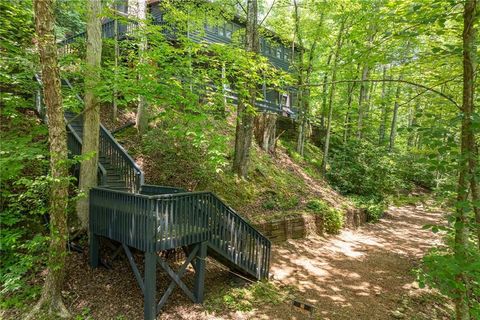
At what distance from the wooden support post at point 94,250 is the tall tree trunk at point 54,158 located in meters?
1.24

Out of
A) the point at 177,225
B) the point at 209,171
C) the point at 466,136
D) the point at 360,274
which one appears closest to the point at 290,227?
the point at 360,274

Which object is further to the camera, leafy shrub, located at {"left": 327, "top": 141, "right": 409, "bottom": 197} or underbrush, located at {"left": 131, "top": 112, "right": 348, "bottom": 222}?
leafy shrub, located at {"left": 327, "top": 141, "right": 409, "bottom": 197}

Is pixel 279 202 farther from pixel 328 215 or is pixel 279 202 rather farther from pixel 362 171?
pixel 362 171

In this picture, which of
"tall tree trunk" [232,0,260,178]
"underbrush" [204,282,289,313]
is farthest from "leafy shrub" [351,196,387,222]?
"underbrush" [204,282,289,313]

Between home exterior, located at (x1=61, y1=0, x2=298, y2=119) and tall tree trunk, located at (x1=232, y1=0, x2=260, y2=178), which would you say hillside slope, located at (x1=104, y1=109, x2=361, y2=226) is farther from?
home exterior, located at (x1=61, y1=0, x2=298, y2=119)

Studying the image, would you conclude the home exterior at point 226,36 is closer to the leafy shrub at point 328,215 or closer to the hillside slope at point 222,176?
the hillside slope at point 222,176

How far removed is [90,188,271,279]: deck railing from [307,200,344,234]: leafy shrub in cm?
481

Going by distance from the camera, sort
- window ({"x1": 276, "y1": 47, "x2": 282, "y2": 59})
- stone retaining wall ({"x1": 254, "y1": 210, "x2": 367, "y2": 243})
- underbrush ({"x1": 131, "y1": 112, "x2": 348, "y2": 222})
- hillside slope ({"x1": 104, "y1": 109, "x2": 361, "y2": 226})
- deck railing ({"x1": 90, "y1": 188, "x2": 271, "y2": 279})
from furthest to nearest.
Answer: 1. window ({"x1": 276, "y1": 47, "x2": 282, "y2": 59})
2. hillside slope ({"x1": 104, "y1": 109, "x2": 361, "y2": 226})
3. stone retaining wall ({"x1": 254, "y1": 210, "x2": 367, "y2": 243})
4. underbrush ({"x1": 131, "y1": 112, "x2": 348, "y2": 222})
5. deck railing ({"x1": 90, "y1": 188, "x2": 271, "y2": 279})

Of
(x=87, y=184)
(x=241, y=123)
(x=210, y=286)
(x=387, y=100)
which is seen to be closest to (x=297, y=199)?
(x=241, y=123)

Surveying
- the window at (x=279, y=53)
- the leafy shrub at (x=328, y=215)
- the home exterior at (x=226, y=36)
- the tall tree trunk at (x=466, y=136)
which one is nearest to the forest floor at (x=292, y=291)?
the tall tree trunk at (x=466, y=136)

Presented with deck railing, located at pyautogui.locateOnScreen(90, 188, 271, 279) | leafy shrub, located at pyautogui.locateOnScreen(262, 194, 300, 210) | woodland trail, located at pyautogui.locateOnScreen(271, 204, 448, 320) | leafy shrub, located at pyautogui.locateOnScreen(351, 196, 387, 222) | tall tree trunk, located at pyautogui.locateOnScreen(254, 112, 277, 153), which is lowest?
woodland trail, located at pyautogui.locateOnScreen(271, 204, 448, 320)

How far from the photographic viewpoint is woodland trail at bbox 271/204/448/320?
6.54 metres

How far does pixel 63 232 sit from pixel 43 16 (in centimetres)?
396

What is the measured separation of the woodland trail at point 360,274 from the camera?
6535mm
